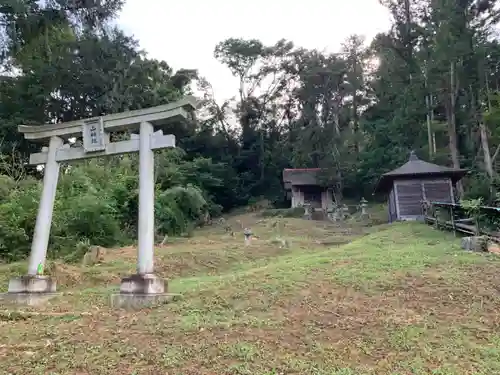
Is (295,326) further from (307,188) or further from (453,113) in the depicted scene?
(307,188)

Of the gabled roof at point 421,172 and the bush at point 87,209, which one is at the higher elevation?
the gabled roof at point 421,172

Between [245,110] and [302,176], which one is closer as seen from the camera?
[302,176]

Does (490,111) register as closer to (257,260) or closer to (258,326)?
(257,260)

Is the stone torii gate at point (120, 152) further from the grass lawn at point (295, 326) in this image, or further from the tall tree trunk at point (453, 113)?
the tall tree trunk at point (453, 113)

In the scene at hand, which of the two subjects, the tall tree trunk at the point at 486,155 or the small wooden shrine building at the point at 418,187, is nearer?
the tall tree trunk at the point at 486,155

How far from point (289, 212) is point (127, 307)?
2465cm

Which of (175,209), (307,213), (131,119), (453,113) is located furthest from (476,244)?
(307,213)

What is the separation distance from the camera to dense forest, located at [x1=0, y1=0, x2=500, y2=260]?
46.0ft

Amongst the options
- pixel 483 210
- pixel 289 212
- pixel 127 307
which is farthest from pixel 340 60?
pixel 127 307

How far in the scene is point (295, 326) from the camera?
5465 millimetres

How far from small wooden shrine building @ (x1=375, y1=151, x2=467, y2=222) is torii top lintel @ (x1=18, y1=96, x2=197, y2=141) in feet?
48.3

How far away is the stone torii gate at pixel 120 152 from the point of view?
7.16 m

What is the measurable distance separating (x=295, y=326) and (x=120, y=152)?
495 cm

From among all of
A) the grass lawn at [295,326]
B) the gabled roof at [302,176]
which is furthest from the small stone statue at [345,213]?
the grass lawn at [295,326]
